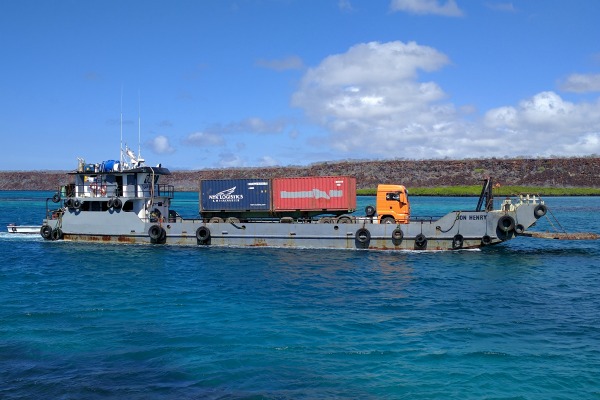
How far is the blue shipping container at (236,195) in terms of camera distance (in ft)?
111

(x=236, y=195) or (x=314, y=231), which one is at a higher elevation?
(x=236, y=195)

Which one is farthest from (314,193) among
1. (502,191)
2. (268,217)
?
(502,191)

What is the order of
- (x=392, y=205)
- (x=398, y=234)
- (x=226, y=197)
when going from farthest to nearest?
(x=226, y=197) → (x=392, y=205) → (x=398, y=234)

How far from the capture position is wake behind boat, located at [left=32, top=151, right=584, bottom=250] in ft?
101

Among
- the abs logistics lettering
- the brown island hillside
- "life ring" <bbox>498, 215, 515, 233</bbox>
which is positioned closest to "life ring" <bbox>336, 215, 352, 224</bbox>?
the abs logistics lettering

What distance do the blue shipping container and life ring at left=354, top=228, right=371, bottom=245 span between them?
5.99 meters

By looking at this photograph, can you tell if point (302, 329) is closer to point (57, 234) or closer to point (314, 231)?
point (314, 231)

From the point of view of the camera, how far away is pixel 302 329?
16.3 meters

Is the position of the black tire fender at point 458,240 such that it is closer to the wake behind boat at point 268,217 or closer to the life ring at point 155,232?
the wake behind boat at point 268,217

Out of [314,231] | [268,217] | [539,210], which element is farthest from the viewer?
[268,217]

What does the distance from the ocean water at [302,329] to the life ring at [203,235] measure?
4516 mm

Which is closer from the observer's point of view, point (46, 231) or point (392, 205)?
point (392, 205)

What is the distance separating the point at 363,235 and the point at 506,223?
7.92 metres

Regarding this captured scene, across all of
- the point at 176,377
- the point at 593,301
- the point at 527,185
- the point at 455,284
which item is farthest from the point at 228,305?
the point at 527,185
